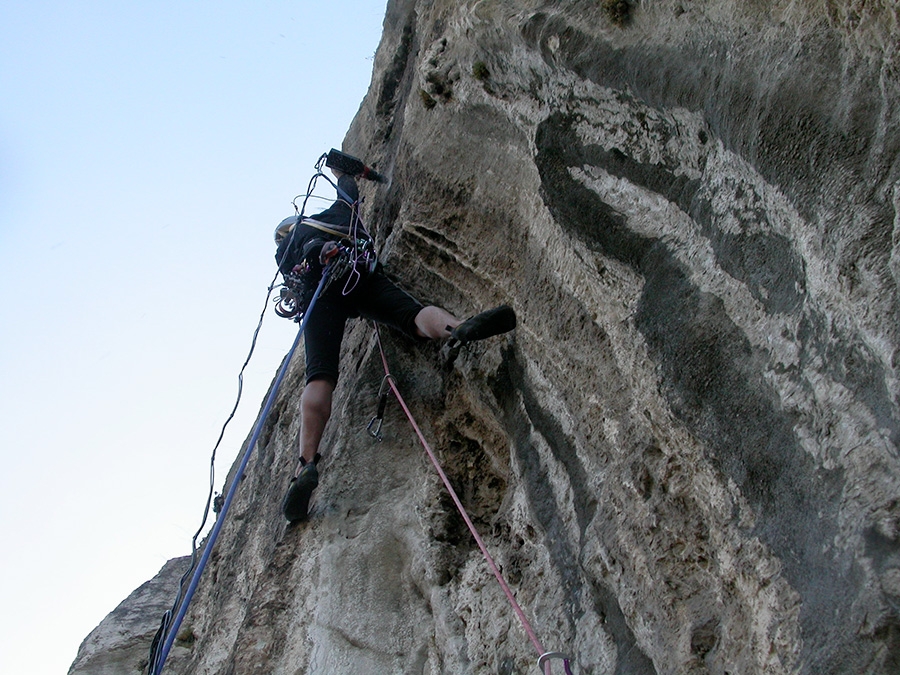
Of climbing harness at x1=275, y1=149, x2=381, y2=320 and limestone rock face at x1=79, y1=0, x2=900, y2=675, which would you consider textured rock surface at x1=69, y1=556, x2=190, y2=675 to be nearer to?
limestone rock face at x1=79, y1=0, x2=900, y2=675

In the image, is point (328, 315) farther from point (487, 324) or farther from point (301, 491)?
point (487, 324)

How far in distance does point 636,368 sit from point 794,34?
134cm

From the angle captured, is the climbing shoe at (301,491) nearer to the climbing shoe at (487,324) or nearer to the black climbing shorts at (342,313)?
the black climbing shorts at (342,313)

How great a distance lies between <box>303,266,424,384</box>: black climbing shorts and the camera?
5203 millimetres

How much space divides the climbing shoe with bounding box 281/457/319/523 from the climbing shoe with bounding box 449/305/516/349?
1.22 metres

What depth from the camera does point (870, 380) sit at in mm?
2438

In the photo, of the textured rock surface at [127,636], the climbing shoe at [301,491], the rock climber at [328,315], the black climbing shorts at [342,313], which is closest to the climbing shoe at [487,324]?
the rock climber at [328,315]

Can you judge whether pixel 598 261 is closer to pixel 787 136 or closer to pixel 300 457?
pixel 787 136

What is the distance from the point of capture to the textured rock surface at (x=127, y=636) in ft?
21.4

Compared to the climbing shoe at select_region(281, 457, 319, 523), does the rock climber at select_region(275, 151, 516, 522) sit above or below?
above

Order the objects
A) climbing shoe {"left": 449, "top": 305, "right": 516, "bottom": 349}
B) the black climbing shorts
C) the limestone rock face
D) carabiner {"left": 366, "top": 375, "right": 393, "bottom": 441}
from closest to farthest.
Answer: the limestone rock face
climbing shoe {"left": 449, "top": 305, "right": 516, "bottom": 349}
carabiner {"left": 366, "top": 375, "right": 393, "bottom": 441}
the black climbing shorts

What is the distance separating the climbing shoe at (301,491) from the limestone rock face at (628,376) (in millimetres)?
151

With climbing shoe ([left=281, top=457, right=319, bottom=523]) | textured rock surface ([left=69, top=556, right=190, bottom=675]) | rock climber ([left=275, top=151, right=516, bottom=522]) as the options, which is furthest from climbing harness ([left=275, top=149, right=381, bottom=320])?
textured rock surface ([left=69, top=556, right=190, bottom=675])

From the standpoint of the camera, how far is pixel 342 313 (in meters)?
5.46
